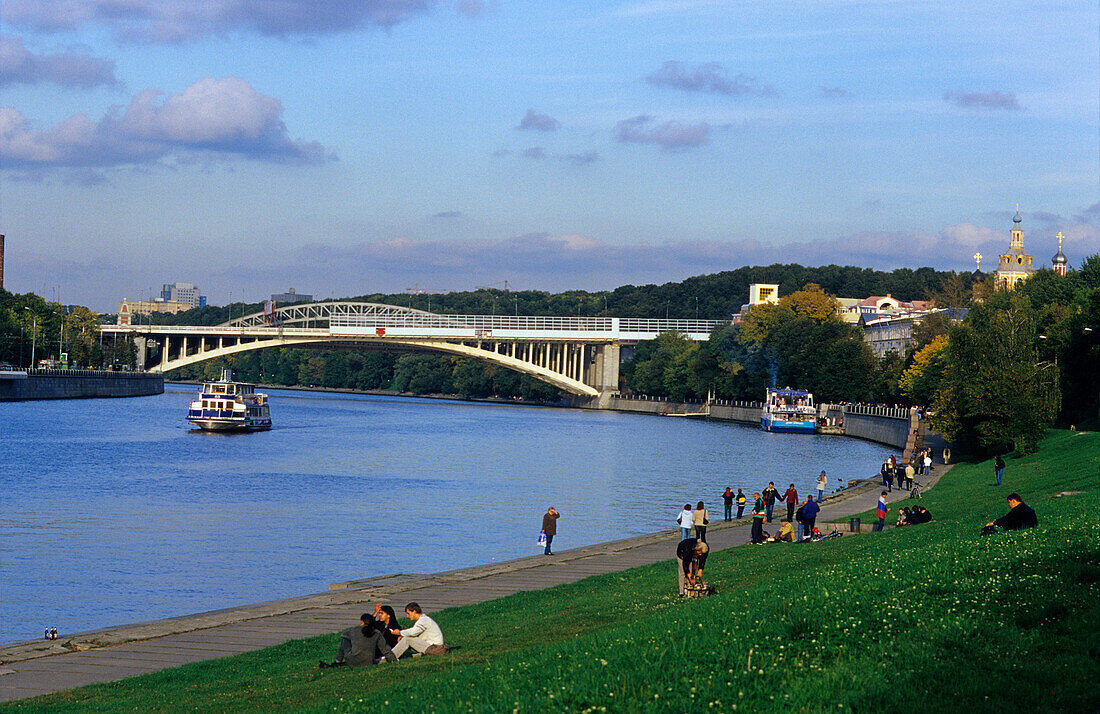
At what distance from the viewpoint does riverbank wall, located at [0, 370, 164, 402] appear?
348 ft

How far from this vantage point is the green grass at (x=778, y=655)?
8711 millimetres

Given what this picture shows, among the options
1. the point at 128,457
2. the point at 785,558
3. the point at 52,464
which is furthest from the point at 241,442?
the point at 785,558

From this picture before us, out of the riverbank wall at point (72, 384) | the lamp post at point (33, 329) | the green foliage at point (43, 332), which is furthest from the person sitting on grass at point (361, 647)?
the lamp post at point (33, 329)

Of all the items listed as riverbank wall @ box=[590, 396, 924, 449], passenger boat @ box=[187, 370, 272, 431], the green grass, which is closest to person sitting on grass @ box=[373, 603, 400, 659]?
the green grass

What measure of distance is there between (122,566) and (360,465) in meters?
32.2

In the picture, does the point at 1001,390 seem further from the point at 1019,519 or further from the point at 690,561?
the point at 690,561

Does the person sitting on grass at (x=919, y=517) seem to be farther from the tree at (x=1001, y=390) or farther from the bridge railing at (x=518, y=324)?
the bridge railing at (x=518, y=324)

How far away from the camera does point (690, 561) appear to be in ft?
53.7

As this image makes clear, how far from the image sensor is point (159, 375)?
492 feet

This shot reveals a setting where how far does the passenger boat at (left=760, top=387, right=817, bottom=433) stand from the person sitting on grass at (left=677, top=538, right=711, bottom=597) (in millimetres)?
83138

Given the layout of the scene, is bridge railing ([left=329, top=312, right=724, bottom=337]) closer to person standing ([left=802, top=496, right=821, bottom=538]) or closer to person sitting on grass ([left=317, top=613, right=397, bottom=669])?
person standing ([left=802, top=496, right=821, bottom=538])

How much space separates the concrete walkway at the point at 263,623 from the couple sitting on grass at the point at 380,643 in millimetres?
2592

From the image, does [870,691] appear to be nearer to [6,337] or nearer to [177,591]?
[177,591]

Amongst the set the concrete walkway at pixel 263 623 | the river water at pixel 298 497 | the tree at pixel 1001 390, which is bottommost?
the river water at pixel 298 497
